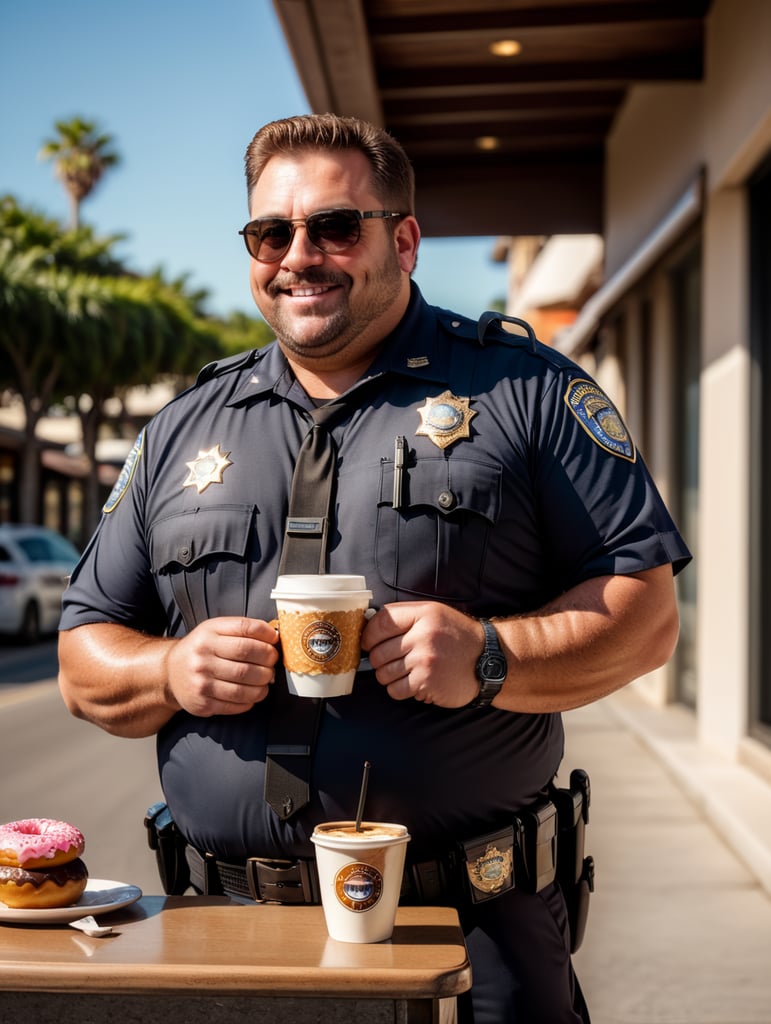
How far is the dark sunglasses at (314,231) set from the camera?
2424 millimetres

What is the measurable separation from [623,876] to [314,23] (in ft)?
16.8

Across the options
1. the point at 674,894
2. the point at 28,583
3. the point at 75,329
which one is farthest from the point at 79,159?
the point at 674,894

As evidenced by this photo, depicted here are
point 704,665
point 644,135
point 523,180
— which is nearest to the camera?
point 704,665

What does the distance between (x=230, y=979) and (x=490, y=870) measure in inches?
24.8

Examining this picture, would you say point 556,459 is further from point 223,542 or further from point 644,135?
point 644,135

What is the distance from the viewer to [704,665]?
8828 millimetres

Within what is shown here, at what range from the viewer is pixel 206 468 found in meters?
2.48

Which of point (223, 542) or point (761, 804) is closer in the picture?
point (223, 542)

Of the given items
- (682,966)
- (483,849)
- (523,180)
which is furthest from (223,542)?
(523,180)

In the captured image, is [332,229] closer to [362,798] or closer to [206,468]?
[206,468]

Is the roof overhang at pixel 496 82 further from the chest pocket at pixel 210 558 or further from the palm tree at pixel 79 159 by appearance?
the palm tree at pixel 79 159

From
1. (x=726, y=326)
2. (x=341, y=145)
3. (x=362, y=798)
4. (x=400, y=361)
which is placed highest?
(x=726, y=326)

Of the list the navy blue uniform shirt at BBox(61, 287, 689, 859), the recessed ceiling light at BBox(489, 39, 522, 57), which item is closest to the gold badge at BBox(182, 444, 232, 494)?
the navy blue uniform shirt at BBox(61, 287, 689, 859)

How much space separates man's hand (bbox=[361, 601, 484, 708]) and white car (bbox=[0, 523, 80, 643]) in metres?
16.1
